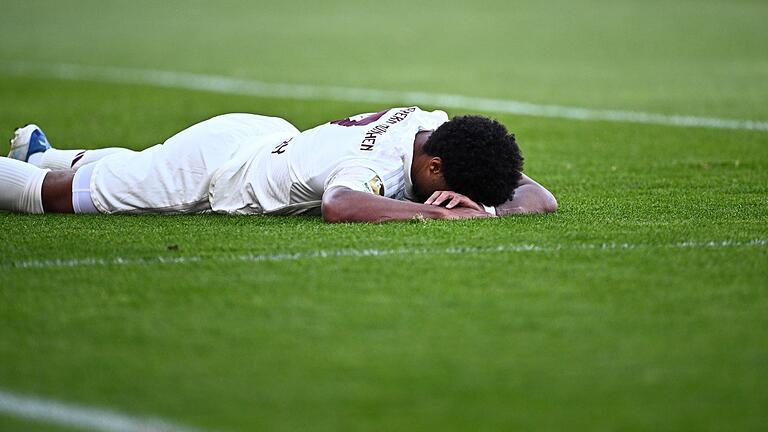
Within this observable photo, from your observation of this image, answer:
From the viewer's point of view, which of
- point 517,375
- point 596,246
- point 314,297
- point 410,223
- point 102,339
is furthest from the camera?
point 410,223

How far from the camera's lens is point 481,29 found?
2350cm

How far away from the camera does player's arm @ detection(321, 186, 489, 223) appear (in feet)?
20.3

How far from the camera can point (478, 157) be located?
6258mm

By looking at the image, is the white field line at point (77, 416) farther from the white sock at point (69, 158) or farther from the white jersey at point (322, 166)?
the white sock at point (69, 158)

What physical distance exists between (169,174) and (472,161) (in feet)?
5.31

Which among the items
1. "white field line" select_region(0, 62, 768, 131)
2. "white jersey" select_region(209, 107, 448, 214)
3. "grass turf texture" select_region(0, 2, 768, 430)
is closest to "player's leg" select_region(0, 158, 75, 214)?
"grass turf texture" select_region(0, 2, 768, 430)

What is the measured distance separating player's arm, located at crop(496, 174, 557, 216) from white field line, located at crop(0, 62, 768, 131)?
4.39 meters

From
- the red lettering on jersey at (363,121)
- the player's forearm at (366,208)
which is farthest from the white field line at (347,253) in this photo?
the red lettering on jersey at (363,121)

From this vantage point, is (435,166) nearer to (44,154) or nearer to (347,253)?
(347,253)

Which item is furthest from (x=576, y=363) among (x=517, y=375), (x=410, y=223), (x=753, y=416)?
(x=410, y=223)

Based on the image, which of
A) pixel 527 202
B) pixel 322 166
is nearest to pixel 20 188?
pixel 322 166

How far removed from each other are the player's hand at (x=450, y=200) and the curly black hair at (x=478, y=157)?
0.05 m

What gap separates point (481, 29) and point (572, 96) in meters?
10.3

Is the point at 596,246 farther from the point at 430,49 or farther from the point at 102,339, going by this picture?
the point at 430,49
